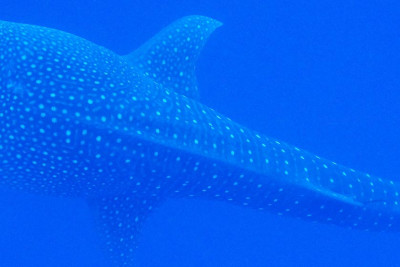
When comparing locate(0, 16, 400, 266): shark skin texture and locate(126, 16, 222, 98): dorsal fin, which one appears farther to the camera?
locate(126, 16, 222, 98): dorsal fin

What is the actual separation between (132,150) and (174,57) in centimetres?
133

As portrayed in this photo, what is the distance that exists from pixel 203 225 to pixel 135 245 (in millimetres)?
1834

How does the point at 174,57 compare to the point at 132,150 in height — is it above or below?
above

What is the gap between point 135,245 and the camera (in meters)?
4.25

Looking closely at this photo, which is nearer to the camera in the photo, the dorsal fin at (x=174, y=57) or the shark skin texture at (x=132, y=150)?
the shark skin texture at (x=132, y=150)

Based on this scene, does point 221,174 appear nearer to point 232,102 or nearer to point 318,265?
point 232,102

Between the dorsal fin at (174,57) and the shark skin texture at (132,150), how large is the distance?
0.04ft

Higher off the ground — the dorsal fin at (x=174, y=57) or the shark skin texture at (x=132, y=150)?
the dorsal fin at (x=174, y=57)

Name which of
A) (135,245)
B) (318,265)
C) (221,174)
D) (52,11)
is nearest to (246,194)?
(221,174)

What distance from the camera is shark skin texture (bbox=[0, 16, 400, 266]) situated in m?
3.31

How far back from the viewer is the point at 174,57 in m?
4.42

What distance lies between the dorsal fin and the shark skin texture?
0.01m

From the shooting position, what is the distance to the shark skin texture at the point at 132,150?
10.8ft

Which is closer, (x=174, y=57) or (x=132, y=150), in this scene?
(x=132, y=150)
